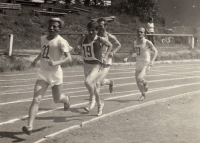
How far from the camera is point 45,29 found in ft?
83.6

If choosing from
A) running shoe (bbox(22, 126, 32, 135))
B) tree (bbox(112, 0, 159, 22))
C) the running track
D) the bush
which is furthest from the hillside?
running shoe (bbox(22, 126, 32, 135))

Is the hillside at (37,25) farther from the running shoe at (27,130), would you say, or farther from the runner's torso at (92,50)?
the running shoe at (27,130)

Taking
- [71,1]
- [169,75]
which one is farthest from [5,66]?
[71,1]

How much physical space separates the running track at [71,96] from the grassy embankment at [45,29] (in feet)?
10.5

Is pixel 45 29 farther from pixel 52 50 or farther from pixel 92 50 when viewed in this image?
pixel 52 50

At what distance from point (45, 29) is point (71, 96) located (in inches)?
599

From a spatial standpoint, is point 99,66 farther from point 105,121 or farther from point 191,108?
point 191,108

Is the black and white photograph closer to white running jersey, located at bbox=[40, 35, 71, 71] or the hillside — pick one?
white running jersey, located at bbox=[40, 35, 71, 71]

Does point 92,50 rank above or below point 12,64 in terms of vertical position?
above

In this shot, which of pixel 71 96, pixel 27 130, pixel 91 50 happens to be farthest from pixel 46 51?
pixel 71 96

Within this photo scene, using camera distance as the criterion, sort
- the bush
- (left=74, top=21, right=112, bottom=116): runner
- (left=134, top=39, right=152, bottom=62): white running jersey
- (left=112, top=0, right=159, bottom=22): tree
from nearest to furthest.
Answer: (left=74, top=21, right=112, bottom=116): runner, (left=134, top=39, right=152, bottom=62): white running jersey, the bush, (left=112, top=0, right=159, bottom=22): tree

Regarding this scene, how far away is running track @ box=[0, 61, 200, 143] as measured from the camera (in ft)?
23.6

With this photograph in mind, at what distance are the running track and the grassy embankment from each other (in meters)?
3.20

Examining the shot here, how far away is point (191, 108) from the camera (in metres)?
9.52
